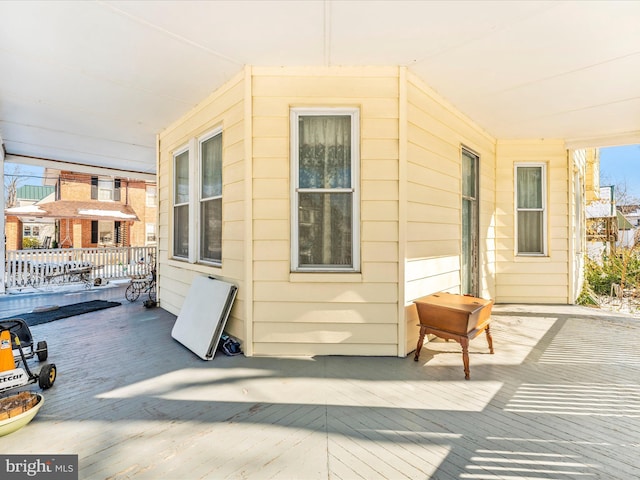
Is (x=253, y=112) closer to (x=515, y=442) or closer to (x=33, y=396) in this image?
(x=33, y=396)

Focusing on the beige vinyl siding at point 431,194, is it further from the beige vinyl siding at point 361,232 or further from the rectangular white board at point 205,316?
the rectangular white board at point 205,316

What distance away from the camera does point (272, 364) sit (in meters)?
3.04

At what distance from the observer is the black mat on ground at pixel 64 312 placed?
15.2ft

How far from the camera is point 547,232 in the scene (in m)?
5.64

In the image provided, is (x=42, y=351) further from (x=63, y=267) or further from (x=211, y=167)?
(x=63, y=267)

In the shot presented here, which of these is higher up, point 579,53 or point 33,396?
point 579,53

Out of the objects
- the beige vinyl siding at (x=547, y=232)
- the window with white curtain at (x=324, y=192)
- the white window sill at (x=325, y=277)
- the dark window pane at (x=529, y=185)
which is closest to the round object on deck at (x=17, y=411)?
the white window sill at (x=325, y=277)

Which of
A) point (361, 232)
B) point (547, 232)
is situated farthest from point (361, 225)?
point (547, 232)

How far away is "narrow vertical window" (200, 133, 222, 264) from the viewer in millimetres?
3959

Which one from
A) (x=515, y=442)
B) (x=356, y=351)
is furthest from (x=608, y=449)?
(x=356, y=351)

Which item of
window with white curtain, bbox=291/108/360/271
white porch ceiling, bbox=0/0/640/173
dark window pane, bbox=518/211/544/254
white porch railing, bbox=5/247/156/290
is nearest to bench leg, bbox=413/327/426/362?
window with white curtain, bbox=291/108/360/271

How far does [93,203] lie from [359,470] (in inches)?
739

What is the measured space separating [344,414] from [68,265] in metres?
8.61

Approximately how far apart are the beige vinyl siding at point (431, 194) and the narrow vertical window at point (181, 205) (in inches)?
126
